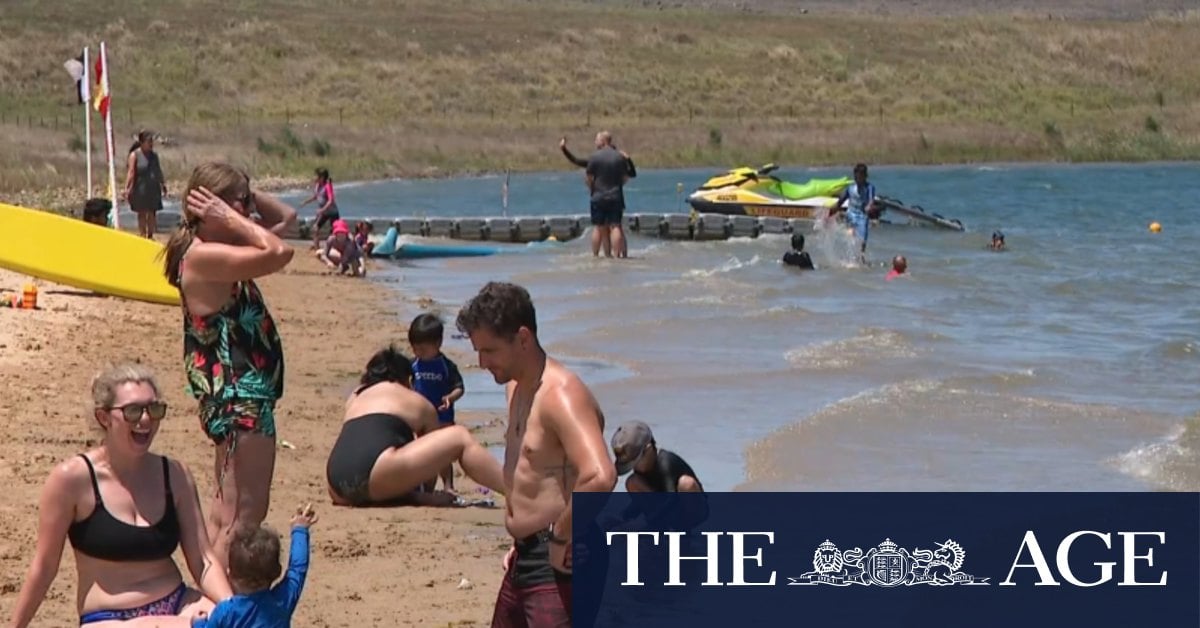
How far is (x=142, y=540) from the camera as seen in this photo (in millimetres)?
5691

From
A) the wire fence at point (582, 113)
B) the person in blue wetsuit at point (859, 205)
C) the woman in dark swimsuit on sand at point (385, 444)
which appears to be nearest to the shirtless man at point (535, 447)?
the woman in dark swimsuit on sand at point (385, 444)

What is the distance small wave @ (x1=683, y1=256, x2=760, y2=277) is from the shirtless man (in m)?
18.2

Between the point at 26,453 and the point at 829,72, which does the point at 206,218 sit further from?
the point at 829,72

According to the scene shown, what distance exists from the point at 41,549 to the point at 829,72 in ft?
230

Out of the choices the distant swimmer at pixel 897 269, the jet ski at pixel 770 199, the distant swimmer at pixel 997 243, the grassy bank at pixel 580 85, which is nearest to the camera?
the distant swimmer at pixel 897 269

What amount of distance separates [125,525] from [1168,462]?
739cm

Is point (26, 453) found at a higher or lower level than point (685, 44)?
lower

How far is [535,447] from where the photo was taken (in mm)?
5277

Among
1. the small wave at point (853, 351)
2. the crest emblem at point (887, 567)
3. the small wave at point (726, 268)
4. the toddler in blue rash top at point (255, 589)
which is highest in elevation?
the toddler in blue rash top at point (255, 589)

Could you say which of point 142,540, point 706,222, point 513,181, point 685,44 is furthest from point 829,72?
point 142,540

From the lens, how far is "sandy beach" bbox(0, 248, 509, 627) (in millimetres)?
7676

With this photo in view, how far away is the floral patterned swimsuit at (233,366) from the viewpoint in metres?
6.37

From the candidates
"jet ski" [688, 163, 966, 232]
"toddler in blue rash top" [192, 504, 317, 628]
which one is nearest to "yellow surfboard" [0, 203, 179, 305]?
"toddler in blue rash top" [192, 504, 317, 628]

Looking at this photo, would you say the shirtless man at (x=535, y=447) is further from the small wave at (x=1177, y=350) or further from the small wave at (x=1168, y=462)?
the small wave at (x=1177, y=350)
